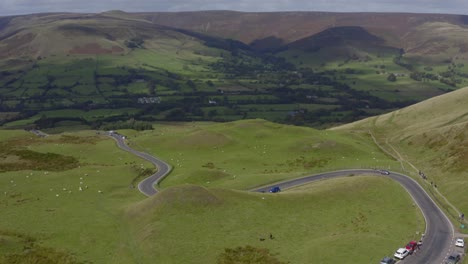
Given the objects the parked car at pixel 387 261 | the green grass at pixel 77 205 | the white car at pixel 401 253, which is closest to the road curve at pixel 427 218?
the white car at pixel 401 253

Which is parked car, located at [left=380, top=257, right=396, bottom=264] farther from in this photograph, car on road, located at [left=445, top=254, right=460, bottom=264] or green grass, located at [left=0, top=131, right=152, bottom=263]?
green grass, located at [left=0, top=131, right=152, bottom=263]

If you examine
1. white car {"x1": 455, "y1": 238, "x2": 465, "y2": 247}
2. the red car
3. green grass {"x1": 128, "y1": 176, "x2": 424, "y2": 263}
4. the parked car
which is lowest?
green grass {"x1": 128, "y1": 176, "x2": 424, "y2": 263}

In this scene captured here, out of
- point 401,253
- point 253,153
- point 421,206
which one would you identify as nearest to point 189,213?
point 401,253

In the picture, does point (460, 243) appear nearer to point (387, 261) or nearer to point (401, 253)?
point (401, 253)

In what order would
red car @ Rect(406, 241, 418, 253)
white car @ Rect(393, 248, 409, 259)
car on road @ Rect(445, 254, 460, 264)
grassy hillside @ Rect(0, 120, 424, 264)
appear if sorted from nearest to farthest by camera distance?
1. car on road @ Rect(445, 254, 460, 264)
2. white car @ Rect(393, 248, 409, 259)
3. red car @ Rect(406, 241, 418, 253)
4. grassy hillside @ Rect(0, 120, 424, 264)

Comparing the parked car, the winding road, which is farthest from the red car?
the parked car

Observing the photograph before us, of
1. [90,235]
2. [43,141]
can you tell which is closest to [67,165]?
[43,141]
